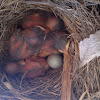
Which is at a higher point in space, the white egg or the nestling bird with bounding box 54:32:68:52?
the nestling bird with bounding box 54:32:68:52

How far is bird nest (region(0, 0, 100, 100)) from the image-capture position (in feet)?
3.42

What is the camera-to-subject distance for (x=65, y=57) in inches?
52.7

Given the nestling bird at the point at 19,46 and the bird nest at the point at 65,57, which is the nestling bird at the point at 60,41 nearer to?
the bird nest at the point at 65,57

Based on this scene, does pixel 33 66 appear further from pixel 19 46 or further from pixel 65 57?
pixel 65 57

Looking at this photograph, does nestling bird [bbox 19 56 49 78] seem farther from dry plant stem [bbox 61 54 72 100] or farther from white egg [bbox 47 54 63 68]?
dry plant stem [bbox 61 54 72 100]

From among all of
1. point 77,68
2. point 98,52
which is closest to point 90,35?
point 98,52

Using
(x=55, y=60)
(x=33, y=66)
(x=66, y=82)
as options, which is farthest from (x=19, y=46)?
(x=66, y=82)

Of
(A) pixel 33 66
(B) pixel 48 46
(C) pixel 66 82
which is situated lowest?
(C) pixel 66 82

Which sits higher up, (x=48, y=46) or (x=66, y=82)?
(x=48, y=46)

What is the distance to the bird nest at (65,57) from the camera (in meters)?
1.04

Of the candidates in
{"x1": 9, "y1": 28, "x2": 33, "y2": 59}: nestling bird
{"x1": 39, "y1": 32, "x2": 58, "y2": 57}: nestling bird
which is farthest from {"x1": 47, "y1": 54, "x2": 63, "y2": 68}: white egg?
{"x1": 9, "y1": 28, "x2": 33, "y2": 59}: nestling bird

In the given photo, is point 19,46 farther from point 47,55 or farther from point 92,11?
point 92,11

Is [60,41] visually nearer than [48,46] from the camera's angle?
Yes

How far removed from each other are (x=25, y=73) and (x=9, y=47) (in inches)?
13.5
